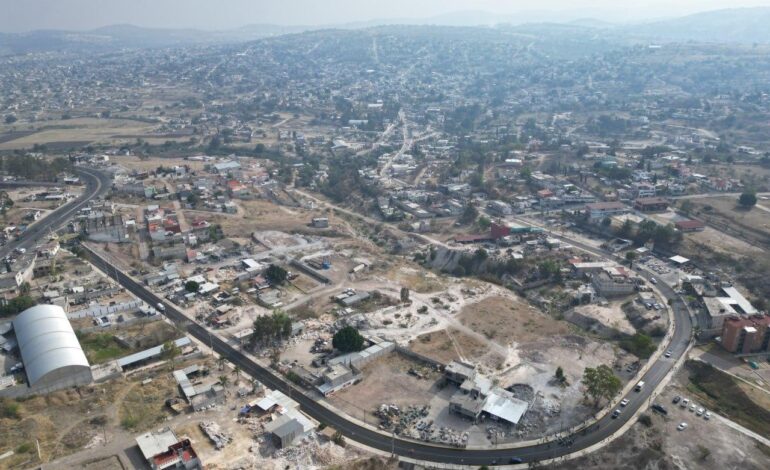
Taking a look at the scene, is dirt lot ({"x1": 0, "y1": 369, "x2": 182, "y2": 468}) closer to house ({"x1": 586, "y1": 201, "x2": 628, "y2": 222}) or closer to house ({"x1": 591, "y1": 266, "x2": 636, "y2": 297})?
house ({"x1": 591, "y1": 266, "x2": 636, "y2": 297})

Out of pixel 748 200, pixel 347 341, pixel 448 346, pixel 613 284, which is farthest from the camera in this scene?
pixel 748 200

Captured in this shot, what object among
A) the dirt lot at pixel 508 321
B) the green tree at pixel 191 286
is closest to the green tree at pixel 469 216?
the dirt lot at pixel 508 321

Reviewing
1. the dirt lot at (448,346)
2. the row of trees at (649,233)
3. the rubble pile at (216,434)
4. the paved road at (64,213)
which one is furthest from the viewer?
the row of trees at (649,233)

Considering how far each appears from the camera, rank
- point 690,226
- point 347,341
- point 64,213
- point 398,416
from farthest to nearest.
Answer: point 64,213 < point 690,226 < point 347,341 < point 398,416

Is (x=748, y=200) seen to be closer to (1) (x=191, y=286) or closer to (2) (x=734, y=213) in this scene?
(2) (x=734, y=213)

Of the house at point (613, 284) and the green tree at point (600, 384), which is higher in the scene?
the green tree at point (600, 384)

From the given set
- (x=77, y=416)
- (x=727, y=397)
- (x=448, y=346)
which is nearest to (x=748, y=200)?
(x=727, y=397)

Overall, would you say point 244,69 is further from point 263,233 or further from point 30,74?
point 263,233

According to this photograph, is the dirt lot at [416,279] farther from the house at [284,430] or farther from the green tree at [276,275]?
the house at [284,430]
